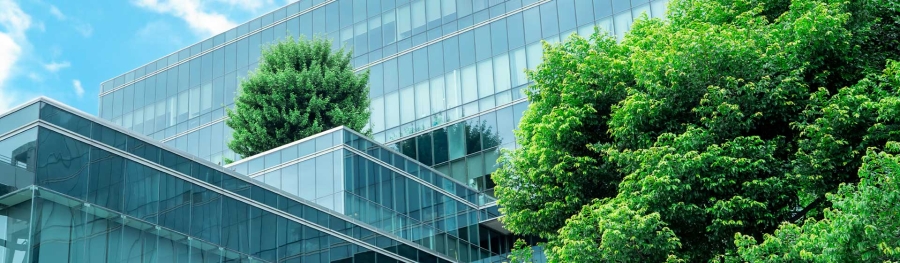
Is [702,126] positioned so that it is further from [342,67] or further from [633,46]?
[342,67]

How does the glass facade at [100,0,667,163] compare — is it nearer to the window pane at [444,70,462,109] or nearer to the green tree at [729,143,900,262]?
the window pane at [444,70,462,109]

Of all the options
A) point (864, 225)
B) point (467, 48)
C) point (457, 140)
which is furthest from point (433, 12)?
point (864, 225)

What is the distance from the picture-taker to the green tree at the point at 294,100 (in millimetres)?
39812

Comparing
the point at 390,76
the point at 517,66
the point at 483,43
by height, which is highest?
the point at 483,43

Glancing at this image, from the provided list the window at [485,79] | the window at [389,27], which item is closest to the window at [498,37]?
the window at [485,79]

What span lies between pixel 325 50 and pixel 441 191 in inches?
346

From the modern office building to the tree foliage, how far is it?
7.92 m

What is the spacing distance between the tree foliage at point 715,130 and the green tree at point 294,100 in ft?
58.6

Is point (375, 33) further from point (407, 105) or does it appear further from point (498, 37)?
point (498, 37)

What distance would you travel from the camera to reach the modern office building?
23094mm

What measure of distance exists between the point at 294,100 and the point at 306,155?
22.8 ft

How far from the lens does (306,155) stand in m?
33.5

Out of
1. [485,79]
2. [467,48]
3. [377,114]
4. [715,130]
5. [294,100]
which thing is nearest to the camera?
[715,130]

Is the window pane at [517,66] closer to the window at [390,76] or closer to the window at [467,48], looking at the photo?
the window at [467,48]
